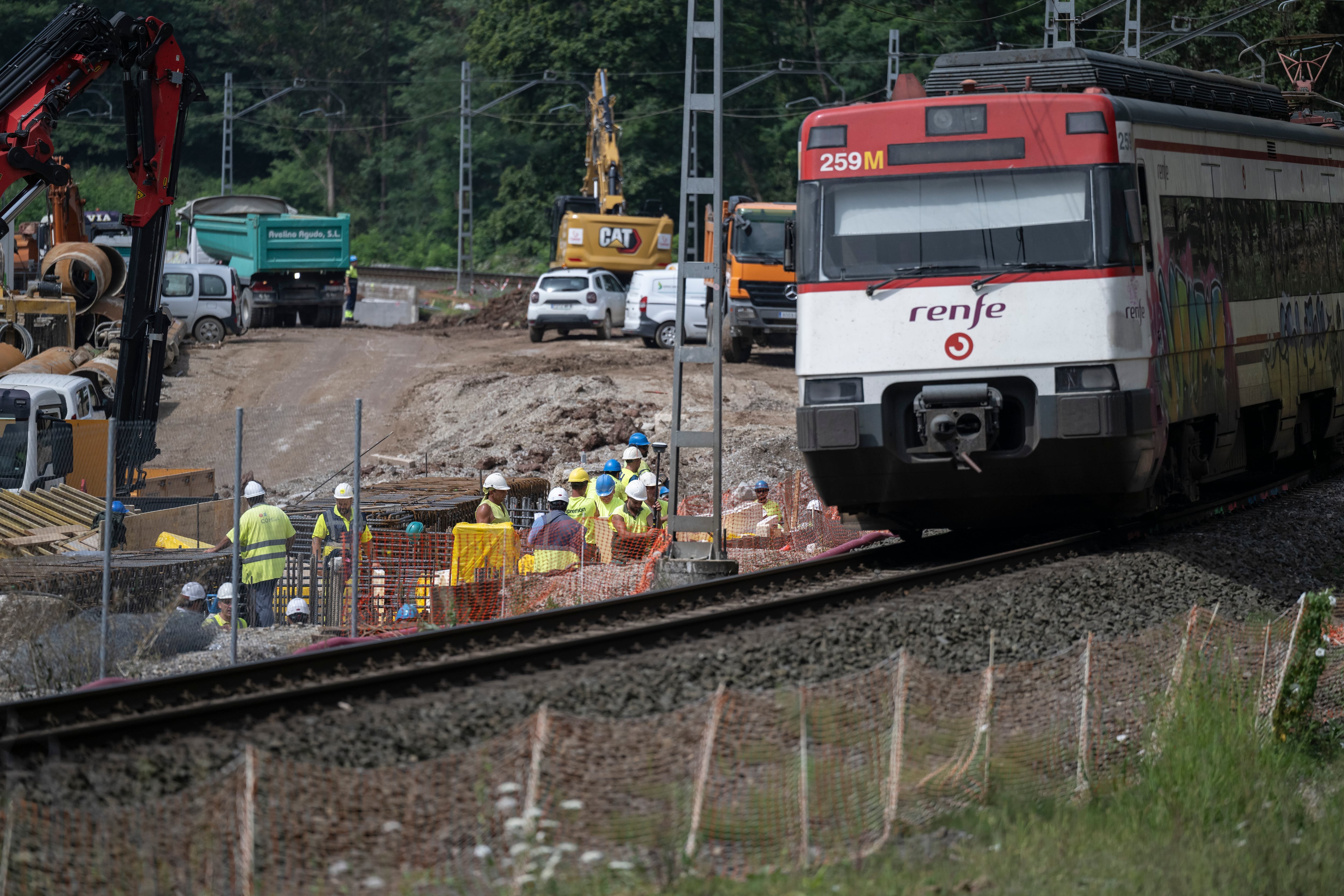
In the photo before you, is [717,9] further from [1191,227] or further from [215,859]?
[215,859]

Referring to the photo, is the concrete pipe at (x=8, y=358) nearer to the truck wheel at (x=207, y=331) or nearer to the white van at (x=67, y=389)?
the white van at (x=67, y=389)

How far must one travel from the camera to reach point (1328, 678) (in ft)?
36.2

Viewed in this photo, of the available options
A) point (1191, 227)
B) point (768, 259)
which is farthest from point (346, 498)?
point (768, 259)

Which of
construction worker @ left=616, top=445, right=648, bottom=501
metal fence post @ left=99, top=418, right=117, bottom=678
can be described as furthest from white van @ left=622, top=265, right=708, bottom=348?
metal fence post @ left=99, top=418, right=117, bottom=678

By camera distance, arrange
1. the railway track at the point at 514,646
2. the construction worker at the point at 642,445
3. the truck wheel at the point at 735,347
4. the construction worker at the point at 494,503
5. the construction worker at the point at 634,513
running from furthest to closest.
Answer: the truck wheel at the point at 735,347, the construction worker at the point at 642,445, the construction worker at the point at 634,513, the construction worker at the point at 494,503, the railway track at the point at 514,646

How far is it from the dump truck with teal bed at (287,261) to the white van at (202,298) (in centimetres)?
524

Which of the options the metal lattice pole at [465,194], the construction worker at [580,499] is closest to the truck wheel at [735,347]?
the construction worker at [580,499]

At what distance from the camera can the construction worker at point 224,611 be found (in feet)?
46.3

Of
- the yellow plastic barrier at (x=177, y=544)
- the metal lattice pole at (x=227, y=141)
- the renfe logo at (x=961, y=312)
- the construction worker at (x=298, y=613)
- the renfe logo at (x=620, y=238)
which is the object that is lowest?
the construction worker at (x=298, y=613)

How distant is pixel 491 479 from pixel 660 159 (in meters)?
52.4

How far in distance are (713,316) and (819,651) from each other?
4.73 metres

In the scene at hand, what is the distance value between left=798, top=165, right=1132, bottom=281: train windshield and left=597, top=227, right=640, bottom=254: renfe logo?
3254 centimetres

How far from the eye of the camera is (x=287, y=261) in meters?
46.5

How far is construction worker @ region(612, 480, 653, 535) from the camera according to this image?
16125 mm
